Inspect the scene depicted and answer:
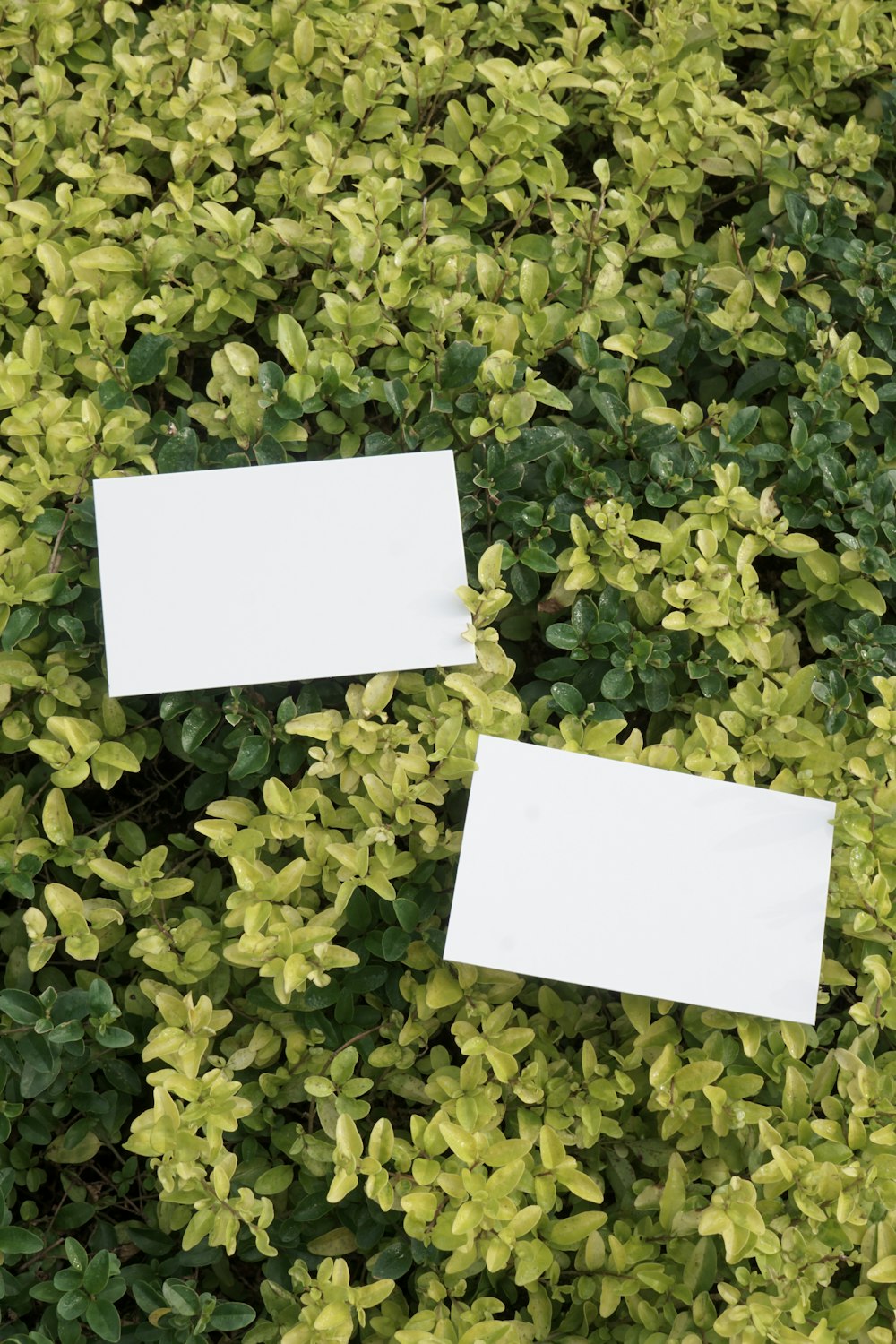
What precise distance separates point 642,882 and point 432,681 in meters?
0.38

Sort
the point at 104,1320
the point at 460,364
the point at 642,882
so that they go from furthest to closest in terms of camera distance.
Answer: the point at 460,364
the point at 642,882
the point at 104,1320

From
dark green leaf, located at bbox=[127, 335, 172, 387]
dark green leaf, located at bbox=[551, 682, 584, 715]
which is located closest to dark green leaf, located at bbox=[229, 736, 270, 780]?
dark green leaf, located at bbox=[551, 682, 584, 715]

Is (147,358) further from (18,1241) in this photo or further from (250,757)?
(18,1241)

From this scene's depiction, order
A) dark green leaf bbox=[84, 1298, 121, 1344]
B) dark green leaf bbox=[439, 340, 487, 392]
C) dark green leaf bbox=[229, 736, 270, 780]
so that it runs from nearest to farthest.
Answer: dark green leaf bbox=[84, 1298, 121, 1344] < dark green leaf bbox=[229, 736, 270, 780] < dark green leaf bbox=[439, 340, 487, 392]

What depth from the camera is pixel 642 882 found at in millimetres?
1447

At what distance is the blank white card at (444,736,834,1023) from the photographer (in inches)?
55.3

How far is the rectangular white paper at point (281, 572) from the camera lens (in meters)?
1.46

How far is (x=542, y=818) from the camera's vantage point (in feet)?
4.71

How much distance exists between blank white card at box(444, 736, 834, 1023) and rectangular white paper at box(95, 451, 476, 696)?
0.73 feet

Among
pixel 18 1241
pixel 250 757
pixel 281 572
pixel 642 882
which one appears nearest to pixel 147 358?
pixel 281 572

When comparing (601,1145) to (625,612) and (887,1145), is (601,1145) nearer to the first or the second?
(887,1145)

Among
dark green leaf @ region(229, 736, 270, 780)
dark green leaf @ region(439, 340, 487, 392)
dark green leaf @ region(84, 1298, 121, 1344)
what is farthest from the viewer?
dark green leaf @ region(439, 340, 487, 392)

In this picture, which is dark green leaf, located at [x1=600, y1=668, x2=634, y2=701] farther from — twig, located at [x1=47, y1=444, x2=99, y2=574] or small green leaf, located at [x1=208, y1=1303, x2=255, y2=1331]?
small green leaf, located at [x1=208, y1=1303, x2=255, y2=1331]

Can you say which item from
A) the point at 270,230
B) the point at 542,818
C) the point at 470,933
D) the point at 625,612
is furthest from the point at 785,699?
the point at 270,230
